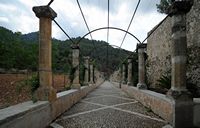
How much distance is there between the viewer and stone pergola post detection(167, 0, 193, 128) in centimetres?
521

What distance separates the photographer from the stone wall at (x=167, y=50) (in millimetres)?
9844

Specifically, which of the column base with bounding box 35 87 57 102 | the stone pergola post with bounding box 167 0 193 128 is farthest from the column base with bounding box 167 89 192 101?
the column base with bounding box 35 87 57 102

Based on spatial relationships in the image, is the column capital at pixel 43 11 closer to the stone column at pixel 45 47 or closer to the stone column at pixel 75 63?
the stone column at pixel 45 47

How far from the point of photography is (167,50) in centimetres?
1418

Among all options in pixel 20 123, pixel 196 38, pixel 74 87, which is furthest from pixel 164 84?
pixel 20 123

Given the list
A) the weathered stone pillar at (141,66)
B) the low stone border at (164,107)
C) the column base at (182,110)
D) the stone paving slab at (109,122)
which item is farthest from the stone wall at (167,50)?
the column base at (182,110)

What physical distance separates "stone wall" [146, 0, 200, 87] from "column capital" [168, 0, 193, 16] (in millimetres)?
4526

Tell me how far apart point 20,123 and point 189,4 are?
12.8 ft

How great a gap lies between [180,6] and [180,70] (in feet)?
4.26

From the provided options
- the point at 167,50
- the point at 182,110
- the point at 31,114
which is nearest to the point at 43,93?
the point at 31,114

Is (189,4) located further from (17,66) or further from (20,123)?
(17,66)

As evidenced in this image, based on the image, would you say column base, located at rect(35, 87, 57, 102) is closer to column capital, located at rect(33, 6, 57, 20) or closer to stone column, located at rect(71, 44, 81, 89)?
column capital, located at rect(33, 6, 57, 20)

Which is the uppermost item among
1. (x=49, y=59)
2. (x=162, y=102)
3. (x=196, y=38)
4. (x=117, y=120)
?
(x=196, y=38)

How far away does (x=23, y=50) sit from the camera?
2427 inches
